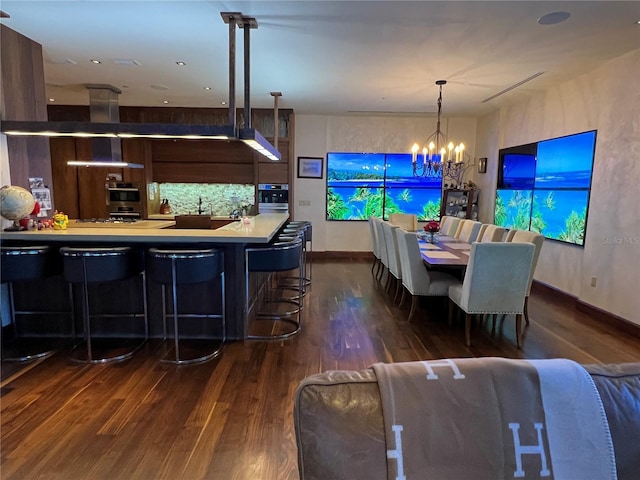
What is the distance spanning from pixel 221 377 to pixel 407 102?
4.81 metres

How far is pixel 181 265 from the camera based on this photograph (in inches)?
108

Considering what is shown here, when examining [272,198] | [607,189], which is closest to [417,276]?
[607,189]

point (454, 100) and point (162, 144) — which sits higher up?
point (454, 100)

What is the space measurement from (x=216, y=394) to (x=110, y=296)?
156cm

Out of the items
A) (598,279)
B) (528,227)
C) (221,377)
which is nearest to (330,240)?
(528,227)

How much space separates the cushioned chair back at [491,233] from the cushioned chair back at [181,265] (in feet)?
10.8

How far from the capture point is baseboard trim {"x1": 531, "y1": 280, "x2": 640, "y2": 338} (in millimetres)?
3563

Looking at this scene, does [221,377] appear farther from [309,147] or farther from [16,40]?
[309,147]

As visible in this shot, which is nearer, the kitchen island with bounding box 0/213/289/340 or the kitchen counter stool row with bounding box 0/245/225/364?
the kitchen counter stool row with bounding box 0/245/225/364

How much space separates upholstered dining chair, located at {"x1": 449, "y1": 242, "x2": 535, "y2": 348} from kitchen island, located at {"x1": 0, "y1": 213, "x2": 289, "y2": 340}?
1755mm

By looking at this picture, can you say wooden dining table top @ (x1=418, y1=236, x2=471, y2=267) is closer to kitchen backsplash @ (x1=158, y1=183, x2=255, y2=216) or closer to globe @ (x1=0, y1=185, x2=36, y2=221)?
globe @ (x1=0, y1=185, x2=36, y2=221)

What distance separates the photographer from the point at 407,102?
5668 millimetres

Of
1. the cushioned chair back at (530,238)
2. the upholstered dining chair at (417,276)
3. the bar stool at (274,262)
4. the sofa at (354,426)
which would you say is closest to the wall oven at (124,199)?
the bar stool at (274,262)

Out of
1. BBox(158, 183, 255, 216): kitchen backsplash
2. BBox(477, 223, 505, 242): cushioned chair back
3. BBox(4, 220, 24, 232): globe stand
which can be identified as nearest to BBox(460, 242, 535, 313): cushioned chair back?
BBox(477, 223, 505, 242): cushioned chair back
